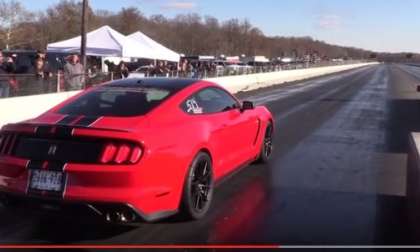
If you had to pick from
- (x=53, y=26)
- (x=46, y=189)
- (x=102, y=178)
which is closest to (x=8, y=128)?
(x=46, y=189)

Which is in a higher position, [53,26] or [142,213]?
[53,26]

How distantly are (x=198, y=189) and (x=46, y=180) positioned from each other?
1.55 m

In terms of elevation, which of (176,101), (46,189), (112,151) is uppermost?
(176,101)

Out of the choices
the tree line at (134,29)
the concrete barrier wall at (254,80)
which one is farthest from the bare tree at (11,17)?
the concrete barrier wall at (254,80)

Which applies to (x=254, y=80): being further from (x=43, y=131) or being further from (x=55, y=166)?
(x=55, y=166)

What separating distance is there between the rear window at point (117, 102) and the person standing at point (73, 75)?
10550 millimetres

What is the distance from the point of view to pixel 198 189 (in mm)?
5984

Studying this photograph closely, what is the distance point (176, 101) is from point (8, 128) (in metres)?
1.67

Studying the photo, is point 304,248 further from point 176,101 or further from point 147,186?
point 176,101

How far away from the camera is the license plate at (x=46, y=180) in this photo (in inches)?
200

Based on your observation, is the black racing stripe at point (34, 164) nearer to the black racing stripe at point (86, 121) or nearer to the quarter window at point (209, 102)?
the black racing stripe at point (86, 121)

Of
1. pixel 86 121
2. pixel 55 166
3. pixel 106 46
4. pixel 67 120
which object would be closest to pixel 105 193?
pixel 55 166

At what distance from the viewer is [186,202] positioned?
5.70 m

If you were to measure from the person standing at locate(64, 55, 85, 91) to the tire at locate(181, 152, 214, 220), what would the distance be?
37.1 ft
